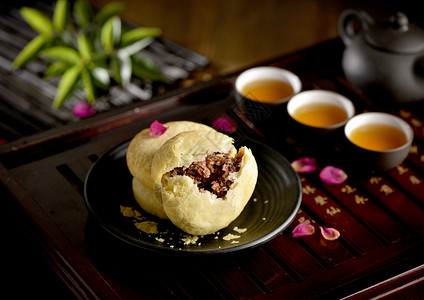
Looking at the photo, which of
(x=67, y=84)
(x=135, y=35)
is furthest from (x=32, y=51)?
(x=135, y=35)

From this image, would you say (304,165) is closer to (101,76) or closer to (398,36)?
(398,36)

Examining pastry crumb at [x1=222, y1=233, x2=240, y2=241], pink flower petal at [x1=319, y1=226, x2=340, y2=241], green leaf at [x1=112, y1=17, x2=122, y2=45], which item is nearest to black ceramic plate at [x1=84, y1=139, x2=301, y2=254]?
pastry crumb at [x1=222, y1=233, x2=240, y2=241]

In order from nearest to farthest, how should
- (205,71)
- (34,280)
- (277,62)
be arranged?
(34,280) < (277,62) < (205,71)

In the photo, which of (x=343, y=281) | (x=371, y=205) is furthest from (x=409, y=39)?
(x=343, y=281)

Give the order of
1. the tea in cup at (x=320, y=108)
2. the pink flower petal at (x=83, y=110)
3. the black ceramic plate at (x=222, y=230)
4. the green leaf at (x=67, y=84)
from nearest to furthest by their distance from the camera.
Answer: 1. the black ceramic plate at (x=222, y=230)
2. the tea in cup at (x=320, y=108)
3. the green leaf at (x=67, y=84)
4. the pink flower petal at (x=83, y=110)

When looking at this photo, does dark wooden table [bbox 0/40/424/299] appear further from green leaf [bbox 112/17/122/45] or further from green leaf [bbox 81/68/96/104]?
green leaf [bbox 112/17/122/45]

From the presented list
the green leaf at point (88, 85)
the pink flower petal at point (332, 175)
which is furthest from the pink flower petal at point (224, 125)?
the green leaf at point (88, 85)

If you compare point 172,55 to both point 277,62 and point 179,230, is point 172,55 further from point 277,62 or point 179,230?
point 179,230

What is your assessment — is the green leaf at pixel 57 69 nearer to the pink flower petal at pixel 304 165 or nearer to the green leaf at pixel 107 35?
the green leaf at pixel 107 35
